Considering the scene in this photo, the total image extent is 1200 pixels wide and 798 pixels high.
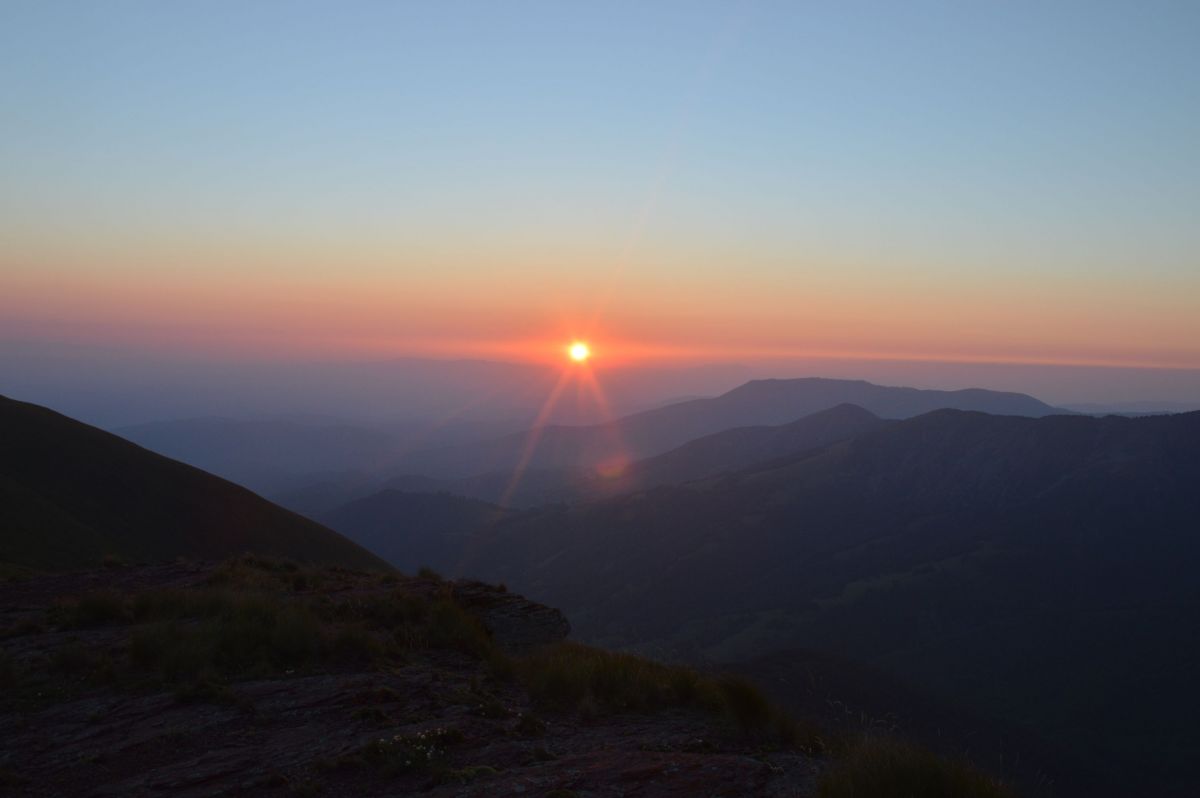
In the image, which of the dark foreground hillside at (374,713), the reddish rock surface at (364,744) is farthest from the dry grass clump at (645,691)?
the reddish rock surface at (364,744)

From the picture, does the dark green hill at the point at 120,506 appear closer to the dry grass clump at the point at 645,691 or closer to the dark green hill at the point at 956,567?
the dry grass clump at the point at 645,691

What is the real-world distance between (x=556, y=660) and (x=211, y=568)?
1196 cm

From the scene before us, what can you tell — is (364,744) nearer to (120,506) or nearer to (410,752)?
(410,752)

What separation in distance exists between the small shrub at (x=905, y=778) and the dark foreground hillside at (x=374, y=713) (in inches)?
0.7

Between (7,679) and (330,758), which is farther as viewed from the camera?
(7,679)

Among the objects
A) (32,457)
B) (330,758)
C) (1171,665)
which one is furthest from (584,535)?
(330,758)

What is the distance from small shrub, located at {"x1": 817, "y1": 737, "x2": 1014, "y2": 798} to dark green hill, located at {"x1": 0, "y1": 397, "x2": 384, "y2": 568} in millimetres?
28563

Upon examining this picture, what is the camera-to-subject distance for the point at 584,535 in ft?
568

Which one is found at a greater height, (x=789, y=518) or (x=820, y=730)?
(x=820, y=730)

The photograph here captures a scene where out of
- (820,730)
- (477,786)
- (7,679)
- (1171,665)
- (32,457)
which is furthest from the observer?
(1171,665)

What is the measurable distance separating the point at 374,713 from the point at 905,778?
244 inches

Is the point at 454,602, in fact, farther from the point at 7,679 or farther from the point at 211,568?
the point at 211,568

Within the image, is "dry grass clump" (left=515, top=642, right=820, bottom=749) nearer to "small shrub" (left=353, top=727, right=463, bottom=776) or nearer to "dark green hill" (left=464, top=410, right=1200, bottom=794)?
"small shrub" (left=353, top=727, right=463, bottom=776)

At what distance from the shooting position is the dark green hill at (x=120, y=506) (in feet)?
97.1
